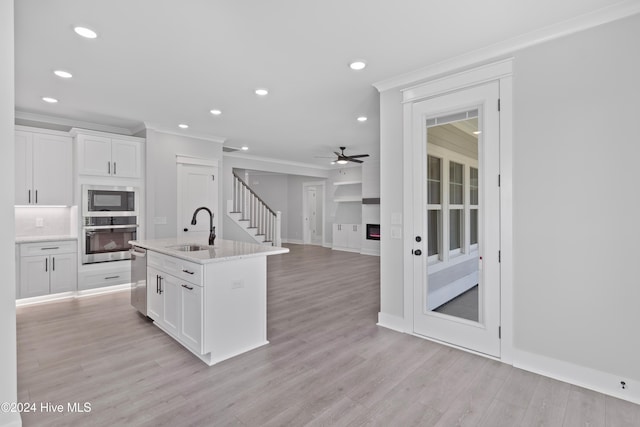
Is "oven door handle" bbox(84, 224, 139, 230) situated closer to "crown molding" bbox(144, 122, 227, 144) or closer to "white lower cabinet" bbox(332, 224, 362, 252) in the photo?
"crown molding" bbox(144, 122, 227, 144)

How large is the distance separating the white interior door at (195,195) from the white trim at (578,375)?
17.0 ft

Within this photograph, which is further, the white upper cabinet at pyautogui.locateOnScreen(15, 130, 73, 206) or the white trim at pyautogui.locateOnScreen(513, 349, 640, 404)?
the white upper cabinet at pyautogui.locateOnScreen(15, 130, 73, 206)

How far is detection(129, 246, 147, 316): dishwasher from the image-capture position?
3.61 meters

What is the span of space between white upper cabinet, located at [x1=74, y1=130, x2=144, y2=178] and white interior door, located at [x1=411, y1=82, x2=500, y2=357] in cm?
448

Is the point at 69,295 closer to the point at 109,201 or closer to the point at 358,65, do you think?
the point at 109,201

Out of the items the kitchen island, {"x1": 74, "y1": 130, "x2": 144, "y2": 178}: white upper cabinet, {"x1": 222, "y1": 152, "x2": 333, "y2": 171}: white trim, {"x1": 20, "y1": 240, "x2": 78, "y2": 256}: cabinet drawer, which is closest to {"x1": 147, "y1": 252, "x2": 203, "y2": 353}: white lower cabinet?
the kitchen island

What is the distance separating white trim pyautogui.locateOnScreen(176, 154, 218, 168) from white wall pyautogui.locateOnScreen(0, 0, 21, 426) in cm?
411

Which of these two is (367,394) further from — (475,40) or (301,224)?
(301,224)

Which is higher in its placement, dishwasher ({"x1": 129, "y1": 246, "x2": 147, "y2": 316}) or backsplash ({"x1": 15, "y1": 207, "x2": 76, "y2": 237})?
backsplash ({"x1": 15, "y1": 207, "x2": 76, "y2": 237})

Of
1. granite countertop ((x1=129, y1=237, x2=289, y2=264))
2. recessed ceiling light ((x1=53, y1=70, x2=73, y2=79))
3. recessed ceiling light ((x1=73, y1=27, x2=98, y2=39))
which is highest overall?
recessed ceiling light ((x1=53, y1=70, x2=73, y2=79))

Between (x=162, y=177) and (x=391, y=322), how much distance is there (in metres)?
4.47

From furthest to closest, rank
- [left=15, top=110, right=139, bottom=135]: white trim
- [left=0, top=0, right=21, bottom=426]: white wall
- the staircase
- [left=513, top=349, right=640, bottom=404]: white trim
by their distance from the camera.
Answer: the staircase
[left=15, top=110, right=139, bottom=135]: white trim
[left=513, top=349, right=640, bottom=404]: white trim
[left=0, top=0, right=21, bottom=426]: white wall

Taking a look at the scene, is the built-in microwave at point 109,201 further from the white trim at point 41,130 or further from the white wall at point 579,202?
the white wall at point 579,202

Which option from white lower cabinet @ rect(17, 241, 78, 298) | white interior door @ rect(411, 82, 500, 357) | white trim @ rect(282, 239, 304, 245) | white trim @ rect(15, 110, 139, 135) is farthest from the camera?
white trim @ rect(282, 239, 304, 245)
